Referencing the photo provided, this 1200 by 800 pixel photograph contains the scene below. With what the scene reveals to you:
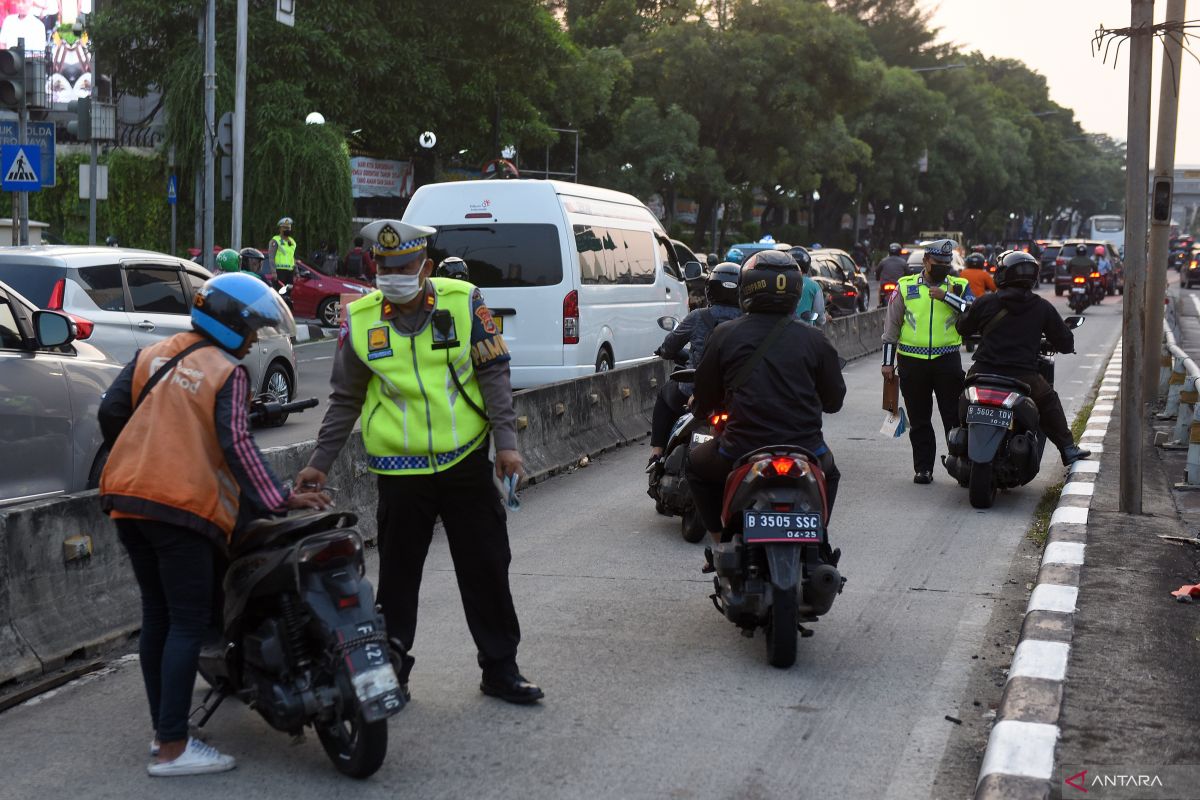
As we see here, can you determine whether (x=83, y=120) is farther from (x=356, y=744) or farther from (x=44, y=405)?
(x=356, y=744)

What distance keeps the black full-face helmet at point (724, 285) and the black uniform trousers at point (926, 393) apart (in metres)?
2.24

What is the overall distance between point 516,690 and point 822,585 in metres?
1.37

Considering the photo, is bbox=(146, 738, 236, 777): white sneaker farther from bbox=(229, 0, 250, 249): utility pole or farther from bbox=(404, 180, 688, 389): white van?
bbox=(229, 0, 250, 249): utility pole

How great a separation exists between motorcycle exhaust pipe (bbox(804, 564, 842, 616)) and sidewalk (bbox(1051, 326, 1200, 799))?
95cm

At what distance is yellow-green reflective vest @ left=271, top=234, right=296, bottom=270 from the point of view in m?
25.2

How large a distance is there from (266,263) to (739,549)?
1682 cm

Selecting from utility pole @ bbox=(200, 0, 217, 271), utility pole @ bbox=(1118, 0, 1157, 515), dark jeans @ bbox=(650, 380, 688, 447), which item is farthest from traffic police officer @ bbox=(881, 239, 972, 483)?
utility pole @ bbox=(200, 0, 217, 271)

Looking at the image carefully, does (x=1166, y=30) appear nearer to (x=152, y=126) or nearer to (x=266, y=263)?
(x=266, y=263)

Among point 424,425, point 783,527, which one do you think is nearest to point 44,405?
point 424,425

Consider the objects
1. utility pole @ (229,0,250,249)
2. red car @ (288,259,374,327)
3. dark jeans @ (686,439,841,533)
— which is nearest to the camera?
dark jeans @ (686,439,841,533)

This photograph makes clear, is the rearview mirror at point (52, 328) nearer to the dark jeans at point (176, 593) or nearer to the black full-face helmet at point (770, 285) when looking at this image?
the dark jeans at point (176, 593)

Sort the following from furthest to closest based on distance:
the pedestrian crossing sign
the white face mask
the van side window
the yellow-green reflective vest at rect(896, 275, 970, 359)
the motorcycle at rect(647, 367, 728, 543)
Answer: the pedestrian crossing sign → the van side window → the yellow-green reflective vest at rect(896, 275, 970, 359) → the motorcycle at rect(647, 367, 728, 543) → the white face mask

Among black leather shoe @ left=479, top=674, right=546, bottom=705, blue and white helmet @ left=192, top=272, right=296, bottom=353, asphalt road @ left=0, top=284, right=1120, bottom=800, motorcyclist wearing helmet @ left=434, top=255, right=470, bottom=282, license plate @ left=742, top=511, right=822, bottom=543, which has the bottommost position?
asphalt road @ left=0, top=284, right=1120, bottom=800

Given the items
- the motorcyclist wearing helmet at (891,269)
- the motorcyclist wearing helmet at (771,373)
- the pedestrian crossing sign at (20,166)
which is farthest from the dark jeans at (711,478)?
the motorcyclist wearing helmet at (891,269)
